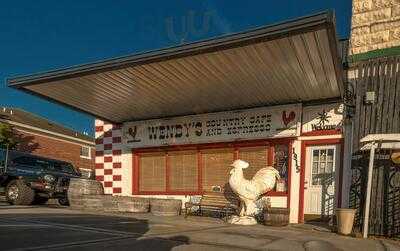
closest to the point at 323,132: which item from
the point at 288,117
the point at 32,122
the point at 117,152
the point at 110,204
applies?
the point at 288,117

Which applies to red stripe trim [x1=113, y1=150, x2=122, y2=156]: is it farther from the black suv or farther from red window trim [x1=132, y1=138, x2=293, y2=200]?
the black suv

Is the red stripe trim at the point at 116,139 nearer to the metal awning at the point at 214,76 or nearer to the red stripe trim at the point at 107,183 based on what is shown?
the red stripe trim at the point at 107,183

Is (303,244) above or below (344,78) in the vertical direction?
below

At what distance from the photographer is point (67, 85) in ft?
37.6

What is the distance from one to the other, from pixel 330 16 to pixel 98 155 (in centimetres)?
1073

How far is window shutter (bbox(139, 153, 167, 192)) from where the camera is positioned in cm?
1459

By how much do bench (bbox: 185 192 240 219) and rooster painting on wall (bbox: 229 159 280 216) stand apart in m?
0.88

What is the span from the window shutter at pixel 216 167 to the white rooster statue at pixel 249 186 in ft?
6.05

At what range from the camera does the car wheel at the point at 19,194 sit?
46.5 ft

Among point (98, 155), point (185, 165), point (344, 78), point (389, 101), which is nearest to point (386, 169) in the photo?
point (389, 101)

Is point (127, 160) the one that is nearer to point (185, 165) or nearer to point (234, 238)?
point (185, 165)

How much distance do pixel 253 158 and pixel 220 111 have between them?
66.0 inches

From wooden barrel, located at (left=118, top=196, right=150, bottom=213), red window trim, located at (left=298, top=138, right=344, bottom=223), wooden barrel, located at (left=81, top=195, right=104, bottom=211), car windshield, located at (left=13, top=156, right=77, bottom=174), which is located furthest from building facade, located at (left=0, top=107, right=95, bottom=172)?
red window trim, located at (left=298, top=138, right=344, bottom=223)

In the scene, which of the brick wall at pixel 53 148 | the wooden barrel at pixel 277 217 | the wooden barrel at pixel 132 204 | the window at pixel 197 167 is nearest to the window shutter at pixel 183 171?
the window at pixel 197 167
